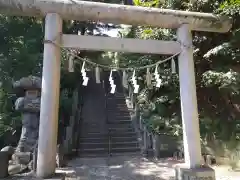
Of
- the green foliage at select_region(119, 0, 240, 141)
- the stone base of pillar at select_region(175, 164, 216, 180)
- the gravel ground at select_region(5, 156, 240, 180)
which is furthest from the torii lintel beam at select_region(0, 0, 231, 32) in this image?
the gravel ground at select_region(5, 156, 240, 180)

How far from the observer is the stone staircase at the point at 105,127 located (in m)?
10.4

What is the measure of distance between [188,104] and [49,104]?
2.90m

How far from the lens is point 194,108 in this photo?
16.0 ft

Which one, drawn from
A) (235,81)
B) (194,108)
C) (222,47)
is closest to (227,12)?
(222,47)

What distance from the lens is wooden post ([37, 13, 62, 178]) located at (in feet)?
13.5

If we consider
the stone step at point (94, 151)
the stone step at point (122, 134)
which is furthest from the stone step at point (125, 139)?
the stone step at point (94, 151)

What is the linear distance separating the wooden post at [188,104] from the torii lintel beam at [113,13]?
0.31 metres

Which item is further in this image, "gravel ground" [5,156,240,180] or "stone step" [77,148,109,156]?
"stone step" [77,148,109,156]

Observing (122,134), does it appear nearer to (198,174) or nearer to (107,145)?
(107,145)

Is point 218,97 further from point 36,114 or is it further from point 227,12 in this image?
point 36,114

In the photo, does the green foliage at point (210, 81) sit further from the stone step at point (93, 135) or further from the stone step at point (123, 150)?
the stone step at point (93, 135)

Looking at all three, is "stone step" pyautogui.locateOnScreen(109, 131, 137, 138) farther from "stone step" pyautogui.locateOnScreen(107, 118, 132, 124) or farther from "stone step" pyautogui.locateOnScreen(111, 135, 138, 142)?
"stone step" pyautogui.locateOnScreen(107, 118, 132, 124)

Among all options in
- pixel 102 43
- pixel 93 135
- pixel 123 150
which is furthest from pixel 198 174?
pixel 93 135

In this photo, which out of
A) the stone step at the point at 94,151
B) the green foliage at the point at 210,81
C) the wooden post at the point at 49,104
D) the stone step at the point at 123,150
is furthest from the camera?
the stone step at the point at 123,150
